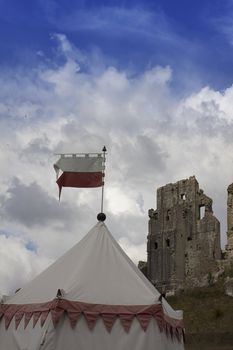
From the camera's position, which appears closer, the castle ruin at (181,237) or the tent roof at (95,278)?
the tent roof at (95,278)

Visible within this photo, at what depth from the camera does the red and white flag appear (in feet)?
53.3

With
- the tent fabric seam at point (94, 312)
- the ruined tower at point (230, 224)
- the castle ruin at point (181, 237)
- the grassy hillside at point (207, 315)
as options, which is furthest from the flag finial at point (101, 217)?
the castle ruin at point (181, 237)

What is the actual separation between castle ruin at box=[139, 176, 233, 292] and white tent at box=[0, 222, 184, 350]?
167ft

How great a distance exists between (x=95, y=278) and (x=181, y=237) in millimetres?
57355

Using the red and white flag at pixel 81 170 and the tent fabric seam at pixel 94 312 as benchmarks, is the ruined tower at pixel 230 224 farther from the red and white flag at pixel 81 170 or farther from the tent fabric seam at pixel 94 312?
the tent fabric seam at pixel 94 312

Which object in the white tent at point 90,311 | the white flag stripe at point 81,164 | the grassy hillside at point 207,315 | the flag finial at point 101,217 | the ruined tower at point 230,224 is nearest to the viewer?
the white tent at point 90,311

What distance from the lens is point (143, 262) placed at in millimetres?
74500

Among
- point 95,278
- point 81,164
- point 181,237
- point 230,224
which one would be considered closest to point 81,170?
point 81,164

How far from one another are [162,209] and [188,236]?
5110 millimetres

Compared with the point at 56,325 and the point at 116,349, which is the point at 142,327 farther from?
the point at 56,325

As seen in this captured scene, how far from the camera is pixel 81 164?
53.8 feet

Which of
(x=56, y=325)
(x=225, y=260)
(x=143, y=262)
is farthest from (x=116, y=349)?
(x=143, y=262)

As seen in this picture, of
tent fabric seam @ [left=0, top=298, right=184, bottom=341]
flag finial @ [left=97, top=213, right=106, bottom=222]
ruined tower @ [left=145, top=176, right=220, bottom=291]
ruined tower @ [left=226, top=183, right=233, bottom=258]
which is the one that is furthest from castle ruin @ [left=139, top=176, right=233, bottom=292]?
tent fabric seam @ [left=0, top=298, right=184, bottom=341]

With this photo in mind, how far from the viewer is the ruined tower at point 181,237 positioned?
67.5 meters
